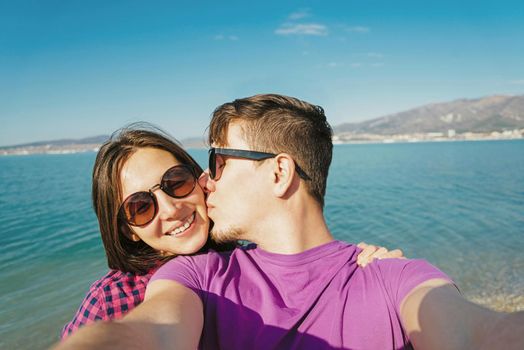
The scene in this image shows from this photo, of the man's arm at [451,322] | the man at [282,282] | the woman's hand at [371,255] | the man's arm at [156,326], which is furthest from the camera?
the woman's hand at [371,255]

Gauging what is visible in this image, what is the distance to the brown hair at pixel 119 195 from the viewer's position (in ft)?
9.28

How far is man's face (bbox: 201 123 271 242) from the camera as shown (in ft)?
8.80

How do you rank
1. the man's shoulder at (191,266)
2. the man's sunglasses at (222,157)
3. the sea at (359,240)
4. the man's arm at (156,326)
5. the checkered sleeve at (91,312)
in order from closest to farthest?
1. the man's arm at (156,326)
2. the man's shoulder at (191,266)
3. the checkered sleeve at (91,312)
4. the man's sunglasses at (222,157)
5. the sea at (359,240)

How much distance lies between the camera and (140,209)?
9.19ft

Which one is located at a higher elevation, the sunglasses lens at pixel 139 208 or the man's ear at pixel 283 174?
the man's ear at pixel 283 174

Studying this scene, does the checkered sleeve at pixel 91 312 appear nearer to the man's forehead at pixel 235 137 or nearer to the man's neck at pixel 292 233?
the man's neck at pixel 292 233

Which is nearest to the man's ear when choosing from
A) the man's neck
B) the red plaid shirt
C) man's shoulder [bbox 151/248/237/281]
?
the man's neck

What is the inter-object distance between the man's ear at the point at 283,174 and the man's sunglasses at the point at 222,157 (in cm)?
6

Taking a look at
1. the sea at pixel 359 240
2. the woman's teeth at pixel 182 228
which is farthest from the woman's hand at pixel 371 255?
the sea at pixel 359 240

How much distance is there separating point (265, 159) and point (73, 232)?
17.7 meters

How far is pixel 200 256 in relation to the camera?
8.42 ft

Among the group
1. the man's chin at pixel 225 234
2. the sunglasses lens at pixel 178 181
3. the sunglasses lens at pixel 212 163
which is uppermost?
the sunglasses lens at pixel 212 163

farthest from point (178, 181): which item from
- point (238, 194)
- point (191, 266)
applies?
point (191, 266)

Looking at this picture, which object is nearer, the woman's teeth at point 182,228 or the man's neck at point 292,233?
the man's neck at point 292,233
